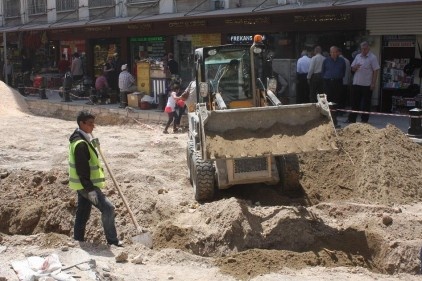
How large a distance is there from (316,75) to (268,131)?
6.70 m

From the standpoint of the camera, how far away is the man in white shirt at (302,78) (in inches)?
613

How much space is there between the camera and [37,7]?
33.1 meters

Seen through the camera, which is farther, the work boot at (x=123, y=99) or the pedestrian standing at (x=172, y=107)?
the work boot at (x=123, y=99)

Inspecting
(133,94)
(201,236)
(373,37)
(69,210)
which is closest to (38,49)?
(133,94)

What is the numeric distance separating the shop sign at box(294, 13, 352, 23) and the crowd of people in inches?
60.4

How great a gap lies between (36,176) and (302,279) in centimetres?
645

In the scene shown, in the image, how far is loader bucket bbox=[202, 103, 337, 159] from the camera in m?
8.33

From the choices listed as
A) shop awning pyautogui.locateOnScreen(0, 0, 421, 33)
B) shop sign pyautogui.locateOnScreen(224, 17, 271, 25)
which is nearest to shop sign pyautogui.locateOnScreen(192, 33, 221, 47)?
shop awning pyautogui.locateOnScreen(0, 0, 421, 33)

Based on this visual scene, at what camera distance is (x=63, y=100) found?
76.8 ft

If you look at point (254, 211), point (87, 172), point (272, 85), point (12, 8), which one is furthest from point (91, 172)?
point (12, 8)

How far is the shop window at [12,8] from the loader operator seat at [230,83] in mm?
28102

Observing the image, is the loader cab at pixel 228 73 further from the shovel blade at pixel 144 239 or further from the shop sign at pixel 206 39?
the shop sign at pixel 206 39

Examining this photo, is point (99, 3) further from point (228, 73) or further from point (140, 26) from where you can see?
point (228, 73)

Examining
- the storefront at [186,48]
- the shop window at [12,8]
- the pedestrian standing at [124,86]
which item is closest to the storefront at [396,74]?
the storefront at [186,48]
